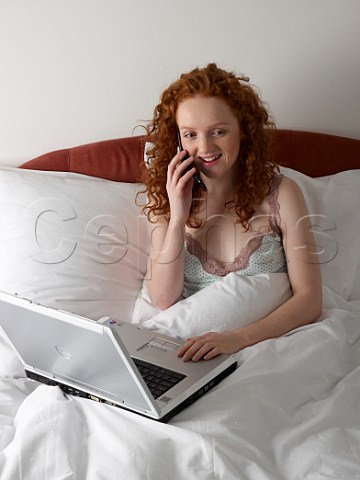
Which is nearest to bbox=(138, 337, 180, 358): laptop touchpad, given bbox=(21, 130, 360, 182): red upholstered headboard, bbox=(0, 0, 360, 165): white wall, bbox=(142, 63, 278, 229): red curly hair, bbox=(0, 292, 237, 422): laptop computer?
bbox=(0, 292, 237, 422): laptop computer

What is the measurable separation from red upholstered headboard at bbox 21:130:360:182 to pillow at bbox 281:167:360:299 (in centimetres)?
8

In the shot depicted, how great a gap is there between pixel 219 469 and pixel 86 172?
127cm

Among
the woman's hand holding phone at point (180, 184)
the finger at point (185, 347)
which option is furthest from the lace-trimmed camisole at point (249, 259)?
the finger at point (185, 347)

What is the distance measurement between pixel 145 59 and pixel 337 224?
79cm

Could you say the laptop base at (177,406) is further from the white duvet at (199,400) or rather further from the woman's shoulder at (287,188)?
the woman's shoulder at (287,188)

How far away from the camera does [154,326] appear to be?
189 cm

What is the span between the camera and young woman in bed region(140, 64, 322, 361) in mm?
1931

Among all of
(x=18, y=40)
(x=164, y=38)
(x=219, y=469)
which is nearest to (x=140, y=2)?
(x=164, y=38)

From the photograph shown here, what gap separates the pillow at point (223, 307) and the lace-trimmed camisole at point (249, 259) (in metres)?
0.06

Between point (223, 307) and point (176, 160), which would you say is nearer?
point (223, 307)

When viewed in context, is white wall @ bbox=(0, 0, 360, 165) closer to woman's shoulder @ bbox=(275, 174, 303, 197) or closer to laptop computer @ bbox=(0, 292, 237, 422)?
woman's shoulder @ bbox=(275, 174, 303, 197)

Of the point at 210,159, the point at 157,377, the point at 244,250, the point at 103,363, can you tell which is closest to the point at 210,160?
the point at 210,159

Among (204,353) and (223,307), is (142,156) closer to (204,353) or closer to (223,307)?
(223,307)

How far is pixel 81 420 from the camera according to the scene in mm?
Answer: 1477
